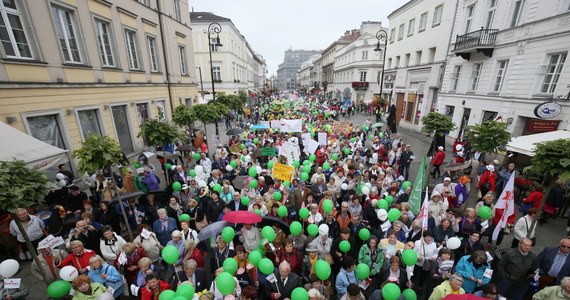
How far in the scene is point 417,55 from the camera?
24500 mm

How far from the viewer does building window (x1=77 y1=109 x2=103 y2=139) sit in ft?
37.2

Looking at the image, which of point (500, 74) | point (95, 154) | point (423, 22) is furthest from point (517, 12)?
point (95, 154)

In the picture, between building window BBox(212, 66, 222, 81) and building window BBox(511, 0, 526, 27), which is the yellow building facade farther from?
building window BBox(511, 0, 526, 27)

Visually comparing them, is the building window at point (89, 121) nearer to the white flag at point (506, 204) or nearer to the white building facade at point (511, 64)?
the white flag at point (506, 204)

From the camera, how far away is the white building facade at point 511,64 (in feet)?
38.2

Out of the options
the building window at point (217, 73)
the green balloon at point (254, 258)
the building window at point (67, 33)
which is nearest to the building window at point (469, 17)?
the green balloon at point (254, 258)

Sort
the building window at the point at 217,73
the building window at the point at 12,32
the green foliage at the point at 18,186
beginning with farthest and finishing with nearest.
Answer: the building window at the point at 217,73 → the building window at the point at 12,32 → the green foliage at the point at 18,186

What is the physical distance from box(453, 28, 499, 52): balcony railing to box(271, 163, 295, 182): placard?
53.1ft

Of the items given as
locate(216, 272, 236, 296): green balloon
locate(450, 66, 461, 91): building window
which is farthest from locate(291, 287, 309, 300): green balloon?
locate(450, 66, 461, 91): building window

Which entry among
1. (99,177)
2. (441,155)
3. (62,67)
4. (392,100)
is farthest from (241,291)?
(392,100)

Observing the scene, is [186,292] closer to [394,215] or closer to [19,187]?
[19,187]

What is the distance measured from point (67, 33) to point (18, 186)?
979cm

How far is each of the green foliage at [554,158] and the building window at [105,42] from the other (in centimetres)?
1700

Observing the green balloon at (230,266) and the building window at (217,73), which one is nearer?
the green balloon at (230,266)
